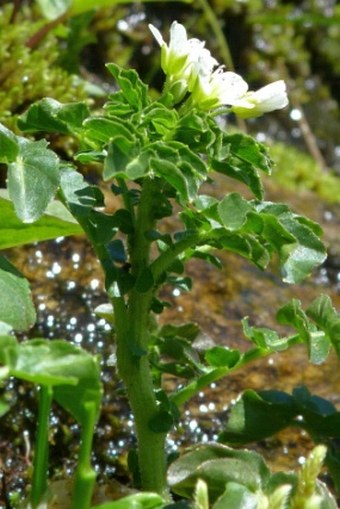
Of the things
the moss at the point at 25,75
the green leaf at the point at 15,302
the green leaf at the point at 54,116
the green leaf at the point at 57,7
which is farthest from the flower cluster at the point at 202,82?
the green leaf at the point at 57,7

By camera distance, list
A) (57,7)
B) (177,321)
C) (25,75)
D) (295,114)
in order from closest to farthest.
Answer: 1. (177,321)
2. (25,75)
3. (57,7)
4. (295,114)

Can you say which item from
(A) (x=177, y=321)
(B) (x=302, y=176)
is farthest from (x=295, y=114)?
(A) (x=177, y=321)

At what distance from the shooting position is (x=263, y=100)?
52.8 inches

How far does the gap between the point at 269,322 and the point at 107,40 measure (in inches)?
67.0

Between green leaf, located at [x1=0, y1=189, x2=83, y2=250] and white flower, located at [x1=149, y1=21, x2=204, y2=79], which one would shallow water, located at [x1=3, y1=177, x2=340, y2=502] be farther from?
white flower, located at [x1=149, y1=21, x2=204, y2=79]

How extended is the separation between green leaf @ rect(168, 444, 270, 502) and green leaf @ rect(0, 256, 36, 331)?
1.01 ft

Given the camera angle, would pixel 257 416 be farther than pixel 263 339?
Yes

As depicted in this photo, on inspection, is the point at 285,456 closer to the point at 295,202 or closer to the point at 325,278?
the point at 325,278

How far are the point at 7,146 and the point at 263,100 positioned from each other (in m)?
0.40

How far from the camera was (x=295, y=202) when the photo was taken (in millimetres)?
2957

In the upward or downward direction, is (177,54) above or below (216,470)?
above

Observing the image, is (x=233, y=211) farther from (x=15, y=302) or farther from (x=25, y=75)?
(x=25, y=75)

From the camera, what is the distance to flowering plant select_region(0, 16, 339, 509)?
1182mm

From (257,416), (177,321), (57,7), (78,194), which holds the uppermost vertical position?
(78,194)
